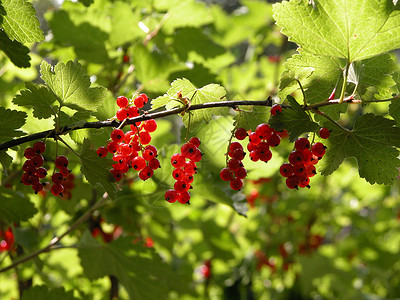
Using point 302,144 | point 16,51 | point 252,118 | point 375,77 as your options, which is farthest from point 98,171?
point 375,77

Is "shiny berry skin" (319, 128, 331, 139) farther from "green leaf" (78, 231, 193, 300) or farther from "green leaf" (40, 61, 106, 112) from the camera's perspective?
"green leaf" (78, 231, 193, 300)

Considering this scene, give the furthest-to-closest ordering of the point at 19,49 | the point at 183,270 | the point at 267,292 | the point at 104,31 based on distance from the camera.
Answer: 1. the point at 267,292
2. the point at 183,270
3. the point at 104,31
4. the point at 19,49

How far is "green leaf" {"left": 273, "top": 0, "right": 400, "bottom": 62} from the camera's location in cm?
113

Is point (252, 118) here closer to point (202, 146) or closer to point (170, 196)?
point (170, 196)

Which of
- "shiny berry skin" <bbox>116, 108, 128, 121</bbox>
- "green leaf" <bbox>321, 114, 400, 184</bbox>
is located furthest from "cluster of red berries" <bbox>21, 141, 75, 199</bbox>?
"green leaf" <bbox>321, 114, 400, 184</bbox>

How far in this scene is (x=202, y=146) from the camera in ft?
5.82

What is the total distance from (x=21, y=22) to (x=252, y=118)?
0.79 meters

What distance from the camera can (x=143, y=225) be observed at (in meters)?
2.88

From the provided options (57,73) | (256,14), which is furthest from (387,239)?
(57,73)

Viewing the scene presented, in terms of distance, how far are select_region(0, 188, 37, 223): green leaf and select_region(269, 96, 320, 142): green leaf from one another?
47.1 inches

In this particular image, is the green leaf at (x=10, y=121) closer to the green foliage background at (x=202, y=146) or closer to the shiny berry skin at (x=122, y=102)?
the green foliage background at (x=202, y=146)

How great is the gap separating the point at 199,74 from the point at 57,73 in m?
1.02

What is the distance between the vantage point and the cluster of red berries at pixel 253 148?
→ 1.22 m

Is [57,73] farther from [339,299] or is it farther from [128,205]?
[339,299]
